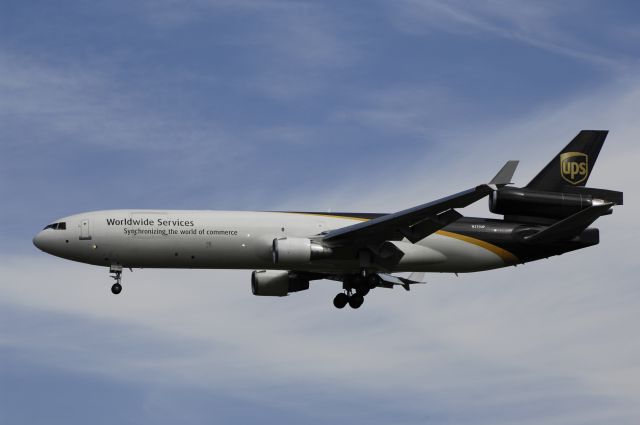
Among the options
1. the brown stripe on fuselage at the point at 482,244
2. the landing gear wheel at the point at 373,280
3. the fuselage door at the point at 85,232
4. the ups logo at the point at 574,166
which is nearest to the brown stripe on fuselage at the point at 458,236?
the brown stripe on fuselage at the point at 482,244

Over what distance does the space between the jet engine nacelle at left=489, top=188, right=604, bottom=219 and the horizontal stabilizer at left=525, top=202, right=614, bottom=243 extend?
0.98m

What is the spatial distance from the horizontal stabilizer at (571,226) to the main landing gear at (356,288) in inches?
288

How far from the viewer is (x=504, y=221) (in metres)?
56.2

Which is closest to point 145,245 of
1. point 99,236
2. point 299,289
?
point 99,236

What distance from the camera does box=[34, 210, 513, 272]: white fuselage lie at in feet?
173

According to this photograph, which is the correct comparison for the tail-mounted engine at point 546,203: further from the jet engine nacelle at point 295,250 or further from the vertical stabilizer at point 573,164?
the jet engine nacelle at point 295,250

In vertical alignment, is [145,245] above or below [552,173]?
below

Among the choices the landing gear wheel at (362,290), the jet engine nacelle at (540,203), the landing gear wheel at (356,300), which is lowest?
the landing gear wheel at (356,300)

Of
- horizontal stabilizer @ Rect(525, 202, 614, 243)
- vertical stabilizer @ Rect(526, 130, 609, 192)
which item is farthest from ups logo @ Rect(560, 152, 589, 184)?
horizontal stabilizer @ Rect(525, 202, 614, 243)

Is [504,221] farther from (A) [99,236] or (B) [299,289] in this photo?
(A) [99,236]

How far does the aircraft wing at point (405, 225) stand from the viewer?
161ft

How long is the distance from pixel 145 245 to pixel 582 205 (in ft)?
64.9

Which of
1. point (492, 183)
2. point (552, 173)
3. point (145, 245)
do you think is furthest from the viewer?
point (552, 173)

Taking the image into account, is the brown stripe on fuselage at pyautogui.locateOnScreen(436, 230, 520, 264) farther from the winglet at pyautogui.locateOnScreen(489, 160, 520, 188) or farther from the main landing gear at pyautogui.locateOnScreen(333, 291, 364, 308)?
the winglet at pyautogui.locateOnScreen(489, 160, 520, 188)
